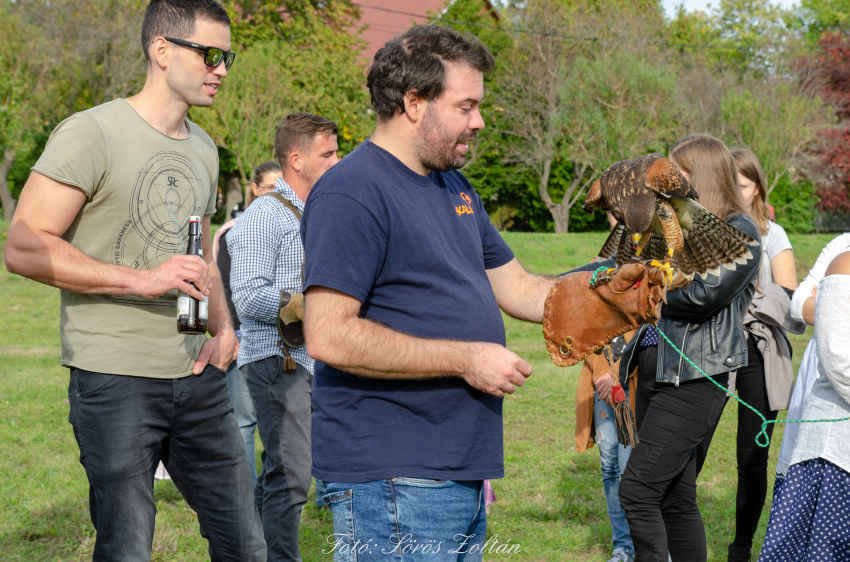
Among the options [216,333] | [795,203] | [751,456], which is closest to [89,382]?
[216,333]

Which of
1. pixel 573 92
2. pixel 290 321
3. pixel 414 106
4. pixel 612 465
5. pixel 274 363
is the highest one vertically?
pixel 573 92

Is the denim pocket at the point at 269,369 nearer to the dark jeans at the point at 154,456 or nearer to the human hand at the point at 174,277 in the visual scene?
the dark jeans at the point at 154,456

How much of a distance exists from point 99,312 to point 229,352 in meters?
0.60

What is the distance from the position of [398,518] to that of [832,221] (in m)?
43.2

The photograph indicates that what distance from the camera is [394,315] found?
2240 millimetres

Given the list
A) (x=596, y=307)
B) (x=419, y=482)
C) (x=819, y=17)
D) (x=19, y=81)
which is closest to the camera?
(x=419, y=482)

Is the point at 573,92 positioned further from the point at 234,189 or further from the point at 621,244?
the point at 621,244

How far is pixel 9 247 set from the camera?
2551 mm

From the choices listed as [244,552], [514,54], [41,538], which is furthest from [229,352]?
[514,54]

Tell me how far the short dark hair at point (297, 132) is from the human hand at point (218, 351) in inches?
66.1

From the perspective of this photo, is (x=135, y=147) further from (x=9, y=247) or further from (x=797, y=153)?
(x=797, y=153)

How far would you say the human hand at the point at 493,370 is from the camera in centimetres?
210

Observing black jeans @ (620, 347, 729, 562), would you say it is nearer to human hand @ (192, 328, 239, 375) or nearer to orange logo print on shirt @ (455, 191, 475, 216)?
orange logo print on shirt @ (455, 191, 475, 216)

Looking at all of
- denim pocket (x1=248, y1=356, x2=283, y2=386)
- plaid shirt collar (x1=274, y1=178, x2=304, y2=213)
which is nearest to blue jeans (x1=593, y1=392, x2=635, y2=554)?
denim pocket (x1=248, y1=356, x2=283, y2=386)
